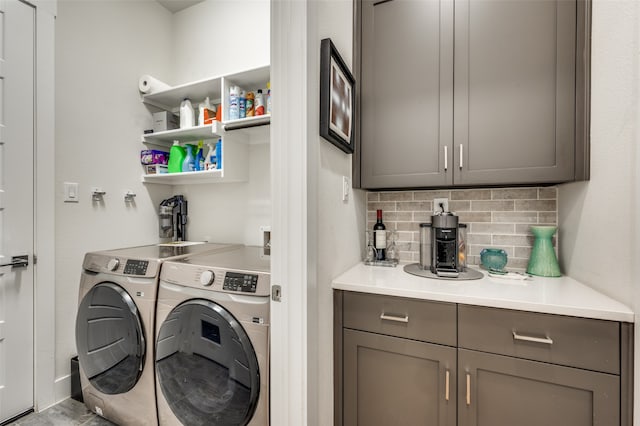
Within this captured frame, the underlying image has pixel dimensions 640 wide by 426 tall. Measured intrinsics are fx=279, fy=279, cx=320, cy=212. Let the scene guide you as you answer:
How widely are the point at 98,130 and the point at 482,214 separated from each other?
8.58ft

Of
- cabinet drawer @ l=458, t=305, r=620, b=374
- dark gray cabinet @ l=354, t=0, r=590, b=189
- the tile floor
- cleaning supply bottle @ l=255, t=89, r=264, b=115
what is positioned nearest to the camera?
cabinet drawer @ l=458, t=305, r=620, b=374

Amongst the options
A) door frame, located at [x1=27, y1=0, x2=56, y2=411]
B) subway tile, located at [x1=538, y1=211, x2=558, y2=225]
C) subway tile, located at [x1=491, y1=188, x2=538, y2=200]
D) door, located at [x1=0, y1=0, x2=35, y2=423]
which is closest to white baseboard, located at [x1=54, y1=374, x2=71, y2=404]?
door frame, located at [x1=27, y1=0, x2=56, y2=411]

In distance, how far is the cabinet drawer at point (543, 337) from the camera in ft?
2.97

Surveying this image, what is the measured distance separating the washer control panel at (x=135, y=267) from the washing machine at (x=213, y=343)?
0.44ft

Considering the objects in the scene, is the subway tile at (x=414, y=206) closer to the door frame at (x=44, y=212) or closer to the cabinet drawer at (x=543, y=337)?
the cabinet drawer at (x=543, y=337)

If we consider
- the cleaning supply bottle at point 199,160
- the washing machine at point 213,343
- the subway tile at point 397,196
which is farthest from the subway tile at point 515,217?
the cleaning supply bottle at point 199,160

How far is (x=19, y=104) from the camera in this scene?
161cm

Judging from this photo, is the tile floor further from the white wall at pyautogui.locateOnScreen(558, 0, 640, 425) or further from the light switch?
the white wall at pyautogui.locateOnScreen(558, 0, 640, 425)

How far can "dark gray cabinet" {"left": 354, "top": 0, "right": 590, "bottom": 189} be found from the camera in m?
1.22

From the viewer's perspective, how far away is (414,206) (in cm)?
174

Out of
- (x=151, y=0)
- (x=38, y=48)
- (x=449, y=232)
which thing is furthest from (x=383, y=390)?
(x=151, y=0)

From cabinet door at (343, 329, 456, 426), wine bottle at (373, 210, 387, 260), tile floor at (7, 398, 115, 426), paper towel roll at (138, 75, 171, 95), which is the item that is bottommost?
tile floor at (7, 398, 115, 426)

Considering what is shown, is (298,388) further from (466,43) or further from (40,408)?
(40,408)

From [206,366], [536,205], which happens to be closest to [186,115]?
[206,366]
